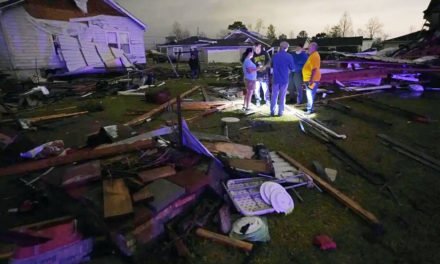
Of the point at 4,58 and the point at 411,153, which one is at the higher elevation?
the point at 4,58

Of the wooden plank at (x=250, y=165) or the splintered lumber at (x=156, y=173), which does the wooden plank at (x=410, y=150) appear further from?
the splintered lumber at (x=156, y=173)

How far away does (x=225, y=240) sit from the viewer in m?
3.05

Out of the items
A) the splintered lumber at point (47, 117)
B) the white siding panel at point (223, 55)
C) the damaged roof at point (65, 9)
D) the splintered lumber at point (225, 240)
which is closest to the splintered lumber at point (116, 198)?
the splintered lumber at point (225, 240)

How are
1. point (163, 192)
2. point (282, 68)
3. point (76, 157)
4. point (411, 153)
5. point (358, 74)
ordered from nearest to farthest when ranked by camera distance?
point (163, 192), point (76, 157), point (411, 153), point (282, 68), point (358, 74)

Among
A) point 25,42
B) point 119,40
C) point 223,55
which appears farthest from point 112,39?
point 223,55

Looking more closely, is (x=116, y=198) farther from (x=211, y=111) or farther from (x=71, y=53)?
(x=71, y=53)

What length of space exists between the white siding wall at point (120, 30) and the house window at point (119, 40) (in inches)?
11.9

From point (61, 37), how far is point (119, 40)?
494 cm

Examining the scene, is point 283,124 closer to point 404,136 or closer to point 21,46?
point 404,136

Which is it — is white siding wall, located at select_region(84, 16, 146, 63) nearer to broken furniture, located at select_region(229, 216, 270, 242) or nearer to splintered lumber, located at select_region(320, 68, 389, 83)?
splintered lumber, located at select_region(320, 68, 389, 83)

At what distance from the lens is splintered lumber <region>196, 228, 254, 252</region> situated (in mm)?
2972

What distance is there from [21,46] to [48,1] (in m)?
3.65

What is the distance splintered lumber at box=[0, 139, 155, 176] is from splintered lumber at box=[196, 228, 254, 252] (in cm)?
231

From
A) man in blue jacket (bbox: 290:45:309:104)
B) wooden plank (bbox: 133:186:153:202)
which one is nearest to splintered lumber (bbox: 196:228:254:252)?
wooden plank (bbox: 133:186:153:202)
